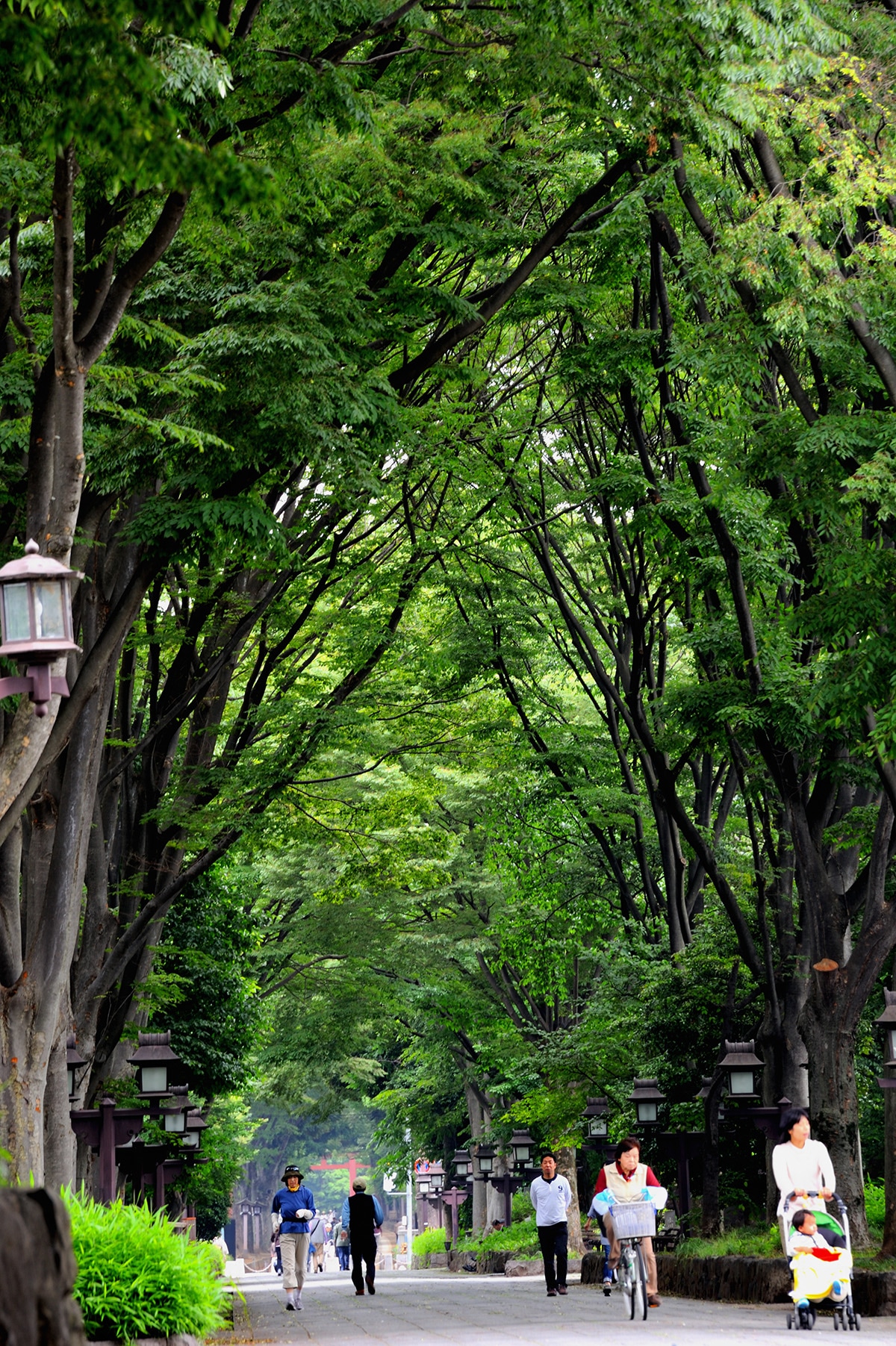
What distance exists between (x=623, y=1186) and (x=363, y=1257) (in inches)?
319

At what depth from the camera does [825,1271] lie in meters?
8.86

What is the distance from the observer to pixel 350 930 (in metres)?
25.5

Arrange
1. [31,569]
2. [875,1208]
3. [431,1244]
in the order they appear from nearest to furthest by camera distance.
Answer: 1. [31,569]
2. [875,1208]
3. [431,1244]

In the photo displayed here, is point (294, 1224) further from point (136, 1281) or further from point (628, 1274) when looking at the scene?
point (136, 1281)

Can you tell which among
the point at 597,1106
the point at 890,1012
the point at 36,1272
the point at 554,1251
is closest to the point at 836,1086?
the point at 890,1012

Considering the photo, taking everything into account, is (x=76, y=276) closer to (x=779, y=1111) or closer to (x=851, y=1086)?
(x=851, y=1086)

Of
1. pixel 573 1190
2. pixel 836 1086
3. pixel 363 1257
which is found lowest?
pixel 573 1190

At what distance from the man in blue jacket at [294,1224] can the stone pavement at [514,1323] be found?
1.46 ft

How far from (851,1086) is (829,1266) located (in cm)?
376

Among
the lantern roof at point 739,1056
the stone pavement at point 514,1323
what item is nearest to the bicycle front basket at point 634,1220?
the stone pavement at point 514,1323

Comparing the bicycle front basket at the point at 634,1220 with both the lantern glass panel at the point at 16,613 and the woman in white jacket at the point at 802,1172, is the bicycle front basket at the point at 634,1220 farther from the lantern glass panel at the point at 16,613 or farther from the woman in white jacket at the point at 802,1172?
the lantern glass panel at the point at 16,613

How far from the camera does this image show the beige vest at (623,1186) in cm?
1095

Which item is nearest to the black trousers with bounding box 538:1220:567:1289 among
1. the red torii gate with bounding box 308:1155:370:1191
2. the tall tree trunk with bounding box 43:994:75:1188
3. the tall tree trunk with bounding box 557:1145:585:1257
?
→ the tall tree trunk with bounding box 43:994:75:1188

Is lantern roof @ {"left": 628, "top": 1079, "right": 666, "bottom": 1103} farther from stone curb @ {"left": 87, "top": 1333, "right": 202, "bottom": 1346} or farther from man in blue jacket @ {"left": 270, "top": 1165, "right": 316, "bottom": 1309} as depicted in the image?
stone curb @ {"left": 87, "top": 1333, "right": 202, "bottom": 1346}
